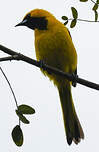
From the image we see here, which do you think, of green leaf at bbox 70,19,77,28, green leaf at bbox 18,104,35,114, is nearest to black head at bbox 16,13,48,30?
green leaf at bbox 70,19,77,28

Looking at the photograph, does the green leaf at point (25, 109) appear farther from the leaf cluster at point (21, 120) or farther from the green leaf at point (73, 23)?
the green leaf at point (73, 23)

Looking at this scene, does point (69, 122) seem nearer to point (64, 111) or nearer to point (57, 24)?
point (64, 111)

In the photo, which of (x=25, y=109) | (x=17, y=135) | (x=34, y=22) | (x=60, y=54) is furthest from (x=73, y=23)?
(x=34, y=22)

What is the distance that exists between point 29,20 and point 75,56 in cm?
80

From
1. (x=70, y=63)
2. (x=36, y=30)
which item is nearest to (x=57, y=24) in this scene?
(x=36, y=30)

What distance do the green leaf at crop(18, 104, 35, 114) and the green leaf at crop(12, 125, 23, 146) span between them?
3.6 inches

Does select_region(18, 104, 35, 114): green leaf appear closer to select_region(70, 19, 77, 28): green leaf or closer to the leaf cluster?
the leaf cluster

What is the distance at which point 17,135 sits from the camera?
173 cm

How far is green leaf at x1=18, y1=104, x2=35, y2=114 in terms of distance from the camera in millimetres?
1775

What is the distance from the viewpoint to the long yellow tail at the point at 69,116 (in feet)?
12.1

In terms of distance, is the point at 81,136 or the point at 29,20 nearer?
the point at 81,136

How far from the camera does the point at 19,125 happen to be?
1.77 metres

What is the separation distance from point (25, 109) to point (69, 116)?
2.20 meters

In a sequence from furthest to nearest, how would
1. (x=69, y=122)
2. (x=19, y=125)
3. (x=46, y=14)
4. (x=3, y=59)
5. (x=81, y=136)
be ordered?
1. (x=46, y=14)
2. (x=69, y=122)
3. (x=81, y=136)
4. (x=3, y=59)
5. (x=19, y=125)
